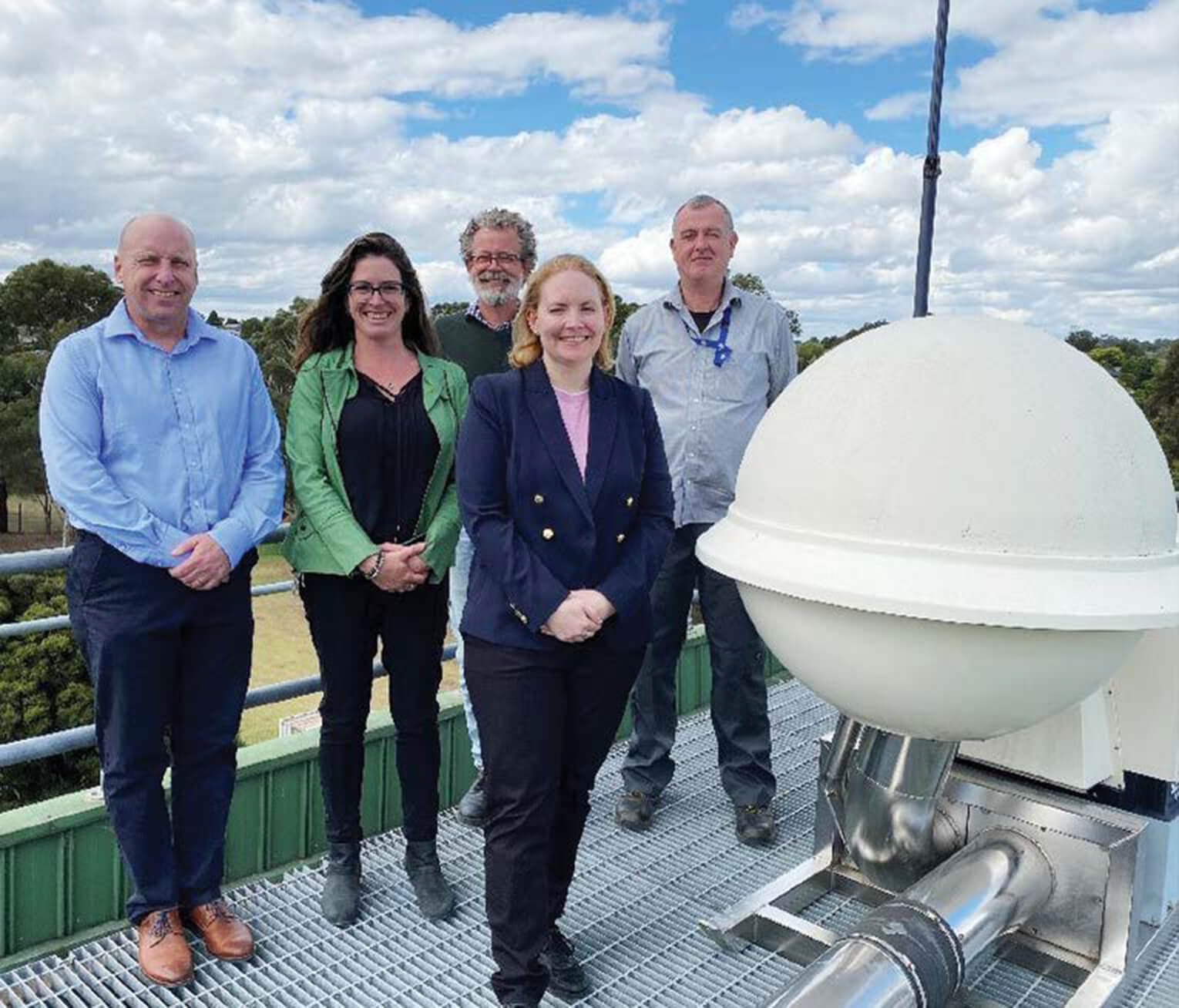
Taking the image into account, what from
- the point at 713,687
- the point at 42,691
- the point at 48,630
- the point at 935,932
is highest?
the point at 48,630

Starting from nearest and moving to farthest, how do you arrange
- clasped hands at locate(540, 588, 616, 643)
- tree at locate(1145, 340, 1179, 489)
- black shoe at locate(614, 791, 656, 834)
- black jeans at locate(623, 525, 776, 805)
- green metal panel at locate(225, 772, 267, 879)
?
clasped hands at locate(540, 588, 616, 643) < green metal panel at locate(225, 772, 267, 879) < black jeans at locate(623, 525, 776, 805) < black shoe at locate(614, 791, 656, 834) < tree at locate(1145, 340, 1179, 489)

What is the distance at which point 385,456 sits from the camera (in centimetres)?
261

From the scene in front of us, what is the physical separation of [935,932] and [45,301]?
112 feet

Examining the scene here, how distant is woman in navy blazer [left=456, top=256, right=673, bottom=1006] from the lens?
7.36 ft

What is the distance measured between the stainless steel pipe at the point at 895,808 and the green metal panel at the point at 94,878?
69.2 inches

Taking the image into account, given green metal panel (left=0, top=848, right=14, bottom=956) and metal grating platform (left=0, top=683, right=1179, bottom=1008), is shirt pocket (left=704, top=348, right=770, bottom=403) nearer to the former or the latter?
metal grating platform (left=0, top=683, right=1179, bottom=1008)

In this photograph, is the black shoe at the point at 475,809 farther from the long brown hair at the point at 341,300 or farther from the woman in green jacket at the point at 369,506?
the long brown hair at the point at 341,300

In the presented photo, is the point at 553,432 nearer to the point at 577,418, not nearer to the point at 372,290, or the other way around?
the point at 577,418

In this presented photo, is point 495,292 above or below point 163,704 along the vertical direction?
above

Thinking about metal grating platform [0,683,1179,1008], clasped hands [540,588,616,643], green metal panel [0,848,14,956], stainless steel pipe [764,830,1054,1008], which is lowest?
metal grating platform [0,683,1179,1008]

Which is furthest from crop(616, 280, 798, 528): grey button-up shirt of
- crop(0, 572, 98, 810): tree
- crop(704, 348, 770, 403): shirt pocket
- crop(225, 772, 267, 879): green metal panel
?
crop(0, 572, 98, 810): tree

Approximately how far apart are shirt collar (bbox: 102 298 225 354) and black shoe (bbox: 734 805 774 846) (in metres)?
1.99

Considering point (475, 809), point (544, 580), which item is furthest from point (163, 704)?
point (475, 809)

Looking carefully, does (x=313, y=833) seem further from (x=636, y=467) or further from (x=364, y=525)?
(x=636, y=467)
